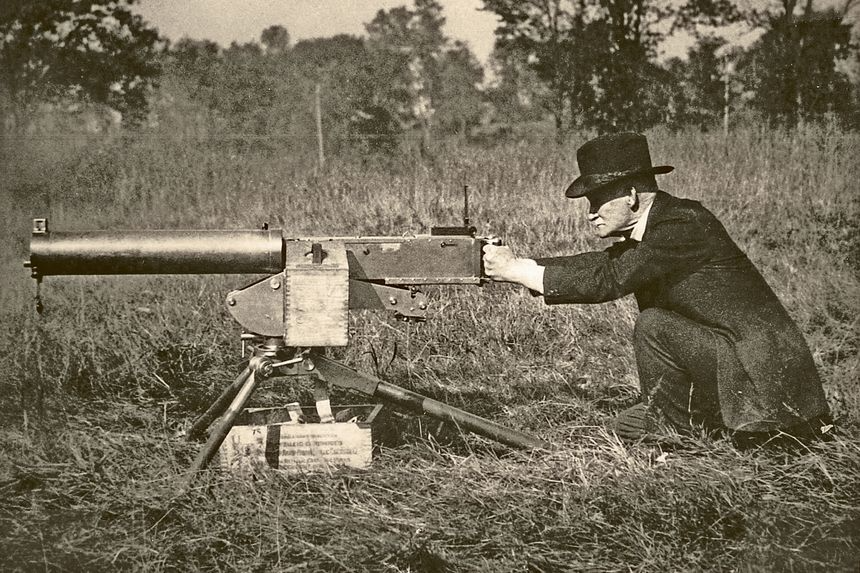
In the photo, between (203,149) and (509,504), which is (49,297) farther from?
(203,149)

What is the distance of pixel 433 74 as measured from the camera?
17781mm

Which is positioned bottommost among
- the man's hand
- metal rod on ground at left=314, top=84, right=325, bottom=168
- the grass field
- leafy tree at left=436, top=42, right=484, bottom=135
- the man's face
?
the grass field

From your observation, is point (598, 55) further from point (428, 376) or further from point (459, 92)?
point (428, 376)

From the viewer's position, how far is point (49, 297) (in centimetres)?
662

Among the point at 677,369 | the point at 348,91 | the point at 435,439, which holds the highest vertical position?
the point at 348,91

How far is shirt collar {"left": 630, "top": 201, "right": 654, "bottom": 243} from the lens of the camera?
367 cm

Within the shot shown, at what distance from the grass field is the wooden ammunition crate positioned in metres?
0.11

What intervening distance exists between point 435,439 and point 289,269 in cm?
138

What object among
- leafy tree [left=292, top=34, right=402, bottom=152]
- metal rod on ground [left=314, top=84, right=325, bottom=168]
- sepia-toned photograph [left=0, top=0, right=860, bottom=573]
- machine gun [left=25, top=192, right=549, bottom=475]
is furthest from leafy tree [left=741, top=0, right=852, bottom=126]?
machine gun [left=25, top=192, right=549, bottom=475]

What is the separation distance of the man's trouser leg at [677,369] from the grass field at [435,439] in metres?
0.15

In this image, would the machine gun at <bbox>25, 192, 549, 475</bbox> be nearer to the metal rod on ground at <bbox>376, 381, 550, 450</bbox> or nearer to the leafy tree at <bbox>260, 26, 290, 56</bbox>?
the metal rod on ground at <bbox>376, 381, 550, 450</bbox>

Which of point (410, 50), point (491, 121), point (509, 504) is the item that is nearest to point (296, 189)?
point (410, 50)

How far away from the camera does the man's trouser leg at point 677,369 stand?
139 inches

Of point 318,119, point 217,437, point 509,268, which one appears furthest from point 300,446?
point 318,119
